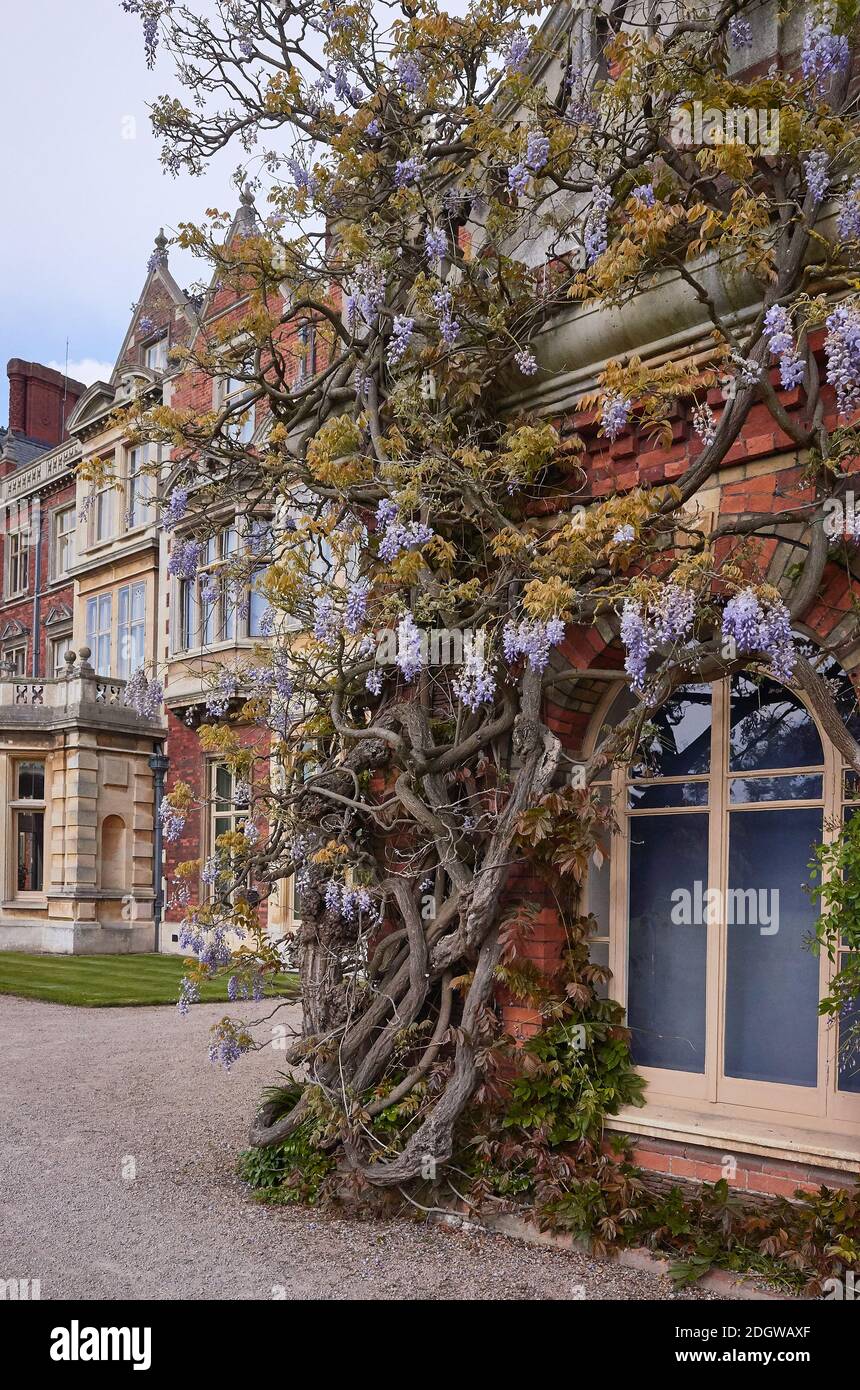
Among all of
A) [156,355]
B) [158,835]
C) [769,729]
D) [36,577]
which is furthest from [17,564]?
[769,729]

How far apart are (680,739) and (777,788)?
611mm

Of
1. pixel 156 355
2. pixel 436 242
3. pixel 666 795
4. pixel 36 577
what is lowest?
pixel 666 795

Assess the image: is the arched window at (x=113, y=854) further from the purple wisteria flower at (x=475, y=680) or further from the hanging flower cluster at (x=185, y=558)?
the purple wisteria flower at (x=475, y=680)

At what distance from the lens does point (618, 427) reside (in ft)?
16.4

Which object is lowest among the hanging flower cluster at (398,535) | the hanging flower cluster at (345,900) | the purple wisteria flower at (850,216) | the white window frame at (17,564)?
the hanging flower cluster at (345,900)

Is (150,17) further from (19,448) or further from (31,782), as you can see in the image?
(19,448)

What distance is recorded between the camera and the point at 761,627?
4359 mm

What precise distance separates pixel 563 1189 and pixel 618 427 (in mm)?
3646

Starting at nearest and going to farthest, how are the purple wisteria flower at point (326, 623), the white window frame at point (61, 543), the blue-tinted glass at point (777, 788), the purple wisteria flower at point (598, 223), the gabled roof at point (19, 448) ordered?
the blue-tinted glass at point (777, 788)
the purple wisteria flower at point (598, 223)
the purple wisteria flower at point (326, 623)
the white window frame at point (61, 543)
the gabled roof at point (19, 448)

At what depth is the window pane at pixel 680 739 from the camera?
5.71 meters

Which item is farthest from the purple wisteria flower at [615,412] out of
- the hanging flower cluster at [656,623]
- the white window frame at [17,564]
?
the white window frame at [17,564]

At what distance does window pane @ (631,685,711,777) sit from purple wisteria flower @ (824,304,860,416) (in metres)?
1.74

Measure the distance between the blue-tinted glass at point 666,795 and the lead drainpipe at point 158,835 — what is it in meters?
16.8
